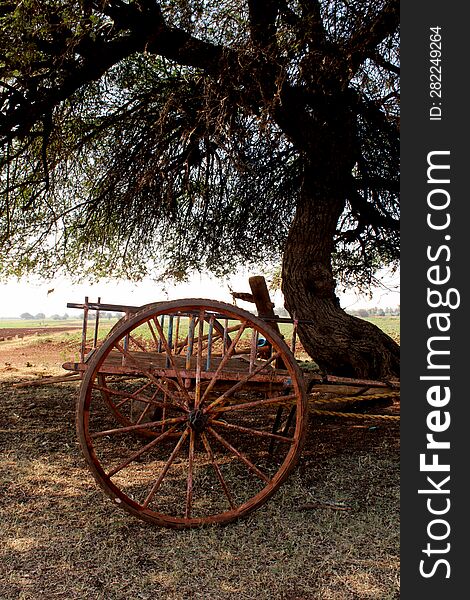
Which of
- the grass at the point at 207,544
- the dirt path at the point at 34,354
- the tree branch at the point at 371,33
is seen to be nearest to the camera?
the grass at the point at 207,544

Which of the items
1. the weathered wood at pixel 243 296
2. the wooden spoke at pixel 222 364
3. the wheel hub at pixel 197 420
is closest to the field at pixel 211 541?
the wheel hub at pixel 197 420

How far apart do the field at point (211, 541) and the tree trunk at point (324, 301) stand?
5.78ft

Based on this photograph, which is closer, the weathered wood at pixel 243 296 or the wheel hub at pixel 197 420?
the wheel hub at pixel 197 420

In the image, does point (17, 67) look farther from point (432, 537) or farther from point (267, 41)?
point (432, 537)

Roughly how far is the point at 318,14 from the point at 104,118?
151 inches

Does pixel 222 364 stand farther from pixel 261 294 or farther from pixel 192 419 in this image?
pixel 261 294

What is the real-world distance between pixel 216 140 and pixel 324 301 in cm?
252

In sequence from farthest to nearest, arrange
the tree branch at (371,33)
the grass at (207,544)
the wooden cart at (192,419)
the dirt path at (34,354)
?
the dirt path at (34,354) < the tree branch at (371,33) < the wooden cart at (192,419) < the grass at (207,544)

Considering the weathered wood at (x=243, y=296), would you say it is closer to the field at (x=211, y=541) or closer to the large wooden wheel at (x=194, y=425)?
the large wooden wheel at (x=194, y=425)

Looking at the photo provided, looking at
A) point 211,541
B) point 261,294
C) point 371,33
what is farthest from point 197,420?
point 371,33

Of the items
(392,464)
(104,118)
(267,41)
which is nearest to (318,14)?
(267,41)

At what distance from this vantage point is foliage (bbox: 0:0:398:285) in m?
6.48

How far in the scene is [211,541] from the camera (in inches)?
161

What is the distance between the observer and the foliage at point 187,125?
6.48 m
